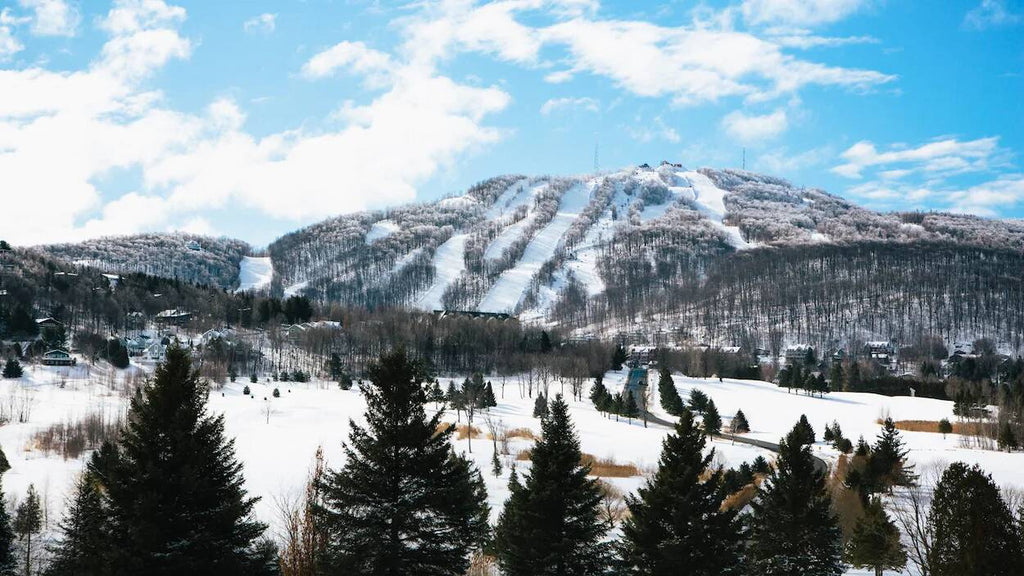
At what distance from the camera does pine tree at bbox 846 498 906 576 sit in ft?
89.0

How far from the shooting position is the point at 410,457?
51.7 feet

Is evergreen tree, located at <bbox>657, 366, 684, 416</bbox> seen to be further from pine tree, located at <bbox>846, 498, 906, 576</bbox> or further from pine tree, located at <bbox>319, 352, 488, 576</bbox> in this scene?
pine tree, located at <bbox>319, 352, 488, 576</bbox>

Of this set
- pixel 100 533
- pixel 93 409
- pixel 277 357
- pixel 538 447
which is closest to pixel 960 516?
pixel 538 447

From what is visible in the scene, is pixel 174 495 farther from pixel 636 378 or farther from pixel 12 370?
pixel 636 378

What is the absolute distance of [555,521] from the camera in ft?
58.4

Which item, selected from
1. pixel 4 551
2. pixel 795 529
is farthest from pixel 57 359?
pixel 795 529

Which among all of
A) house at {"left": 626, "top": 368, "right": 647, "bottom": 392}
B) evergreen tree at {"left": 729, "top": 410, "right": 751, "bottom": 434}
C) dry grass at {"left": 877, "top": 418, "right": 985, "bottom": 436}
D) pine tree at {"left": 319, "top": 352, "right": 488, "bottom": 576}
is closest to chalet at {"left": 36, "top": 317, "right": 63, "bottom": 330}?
house at {"left": 626, "top": 368, "right": 647, "bottom": 392}

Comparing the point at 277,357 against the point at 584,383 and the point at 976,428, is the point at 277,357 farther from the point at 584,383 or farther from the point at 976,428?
the point at 976,428

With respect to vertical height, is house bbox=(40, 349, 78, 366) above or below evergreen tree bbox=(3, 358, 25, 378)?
above

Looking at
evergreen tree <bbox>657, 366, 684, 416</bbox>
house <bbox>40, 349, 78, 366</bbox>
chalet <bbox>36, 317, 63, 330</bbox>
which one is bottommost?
evergreen tree <bbox>657, 366, 684, 416</bbox>

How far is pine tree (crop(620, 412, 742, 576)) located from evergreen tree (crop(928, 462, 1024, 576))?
5.66 metres

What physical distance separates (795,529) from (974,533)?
535cm

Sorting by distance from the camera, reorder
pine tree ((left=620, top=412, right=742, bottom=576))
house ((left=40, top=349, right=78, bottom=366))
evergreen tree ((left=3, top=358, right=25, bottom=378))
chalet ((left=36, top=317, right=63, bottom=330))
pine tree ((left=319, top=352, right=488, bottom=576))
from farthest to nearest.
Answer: chalet ((left=36, top=317, right=63, bottom=330)) → house ((left=40, top=349, right=78, bottom=366)) → evergreen tree ((left=3, top=358, right=25, bottom=378)) → pine tree ((left=620, top=412, right=742, bottom=576)) → pine tree ((left=319, top=352, right=488, bottom=576))

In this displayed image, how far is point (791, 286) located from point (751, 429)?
13161 centimetres
